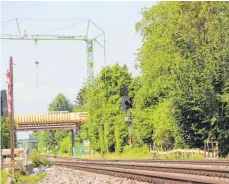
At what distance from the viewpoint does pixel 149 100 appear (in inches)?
2078

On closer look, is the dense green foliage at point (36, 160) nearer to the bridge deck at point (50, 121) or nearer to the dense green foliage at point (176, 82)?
the dense green foliage at point (176, 82)

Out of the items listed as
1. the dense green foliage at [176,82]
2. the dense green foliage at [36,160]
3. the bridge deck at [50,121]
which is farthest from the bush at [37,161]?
the bridge deck at [50,121]

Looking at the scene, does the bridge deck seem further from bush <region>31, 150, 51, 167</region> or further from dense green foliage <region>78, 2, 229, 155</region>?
bush <region>31, 150, 51, 167</region>

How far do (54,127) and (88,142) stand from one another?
18.7 metres

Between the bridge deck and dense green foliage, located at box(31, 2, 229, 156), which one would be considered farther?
the bridge deck

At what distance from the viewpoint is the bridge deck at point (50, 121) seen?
95688mm

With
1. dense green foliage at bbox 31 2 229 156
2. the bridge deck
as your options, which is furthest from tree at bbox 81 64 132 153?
the bridge deck

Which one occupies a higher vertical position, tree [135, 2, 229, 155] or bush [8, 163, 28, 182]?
tree [135, 2, 229, 155]

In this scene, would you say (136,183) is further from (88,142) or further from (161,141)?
(88,142)

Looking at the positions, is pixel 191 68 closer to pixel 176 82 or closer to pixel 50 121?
pixel 176 82

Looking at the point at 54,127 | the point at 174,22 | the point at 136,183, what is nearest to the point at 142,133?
the point at 174,22

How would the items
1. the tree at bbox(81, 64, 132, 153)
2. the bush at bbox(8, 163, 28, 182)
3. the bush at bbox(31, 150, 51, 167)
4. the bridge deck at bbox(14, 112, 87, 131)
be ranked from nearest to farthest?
the bush at bbox(8, 163, 28, 182) < the bush at bbox(31, 150, 51, 167) < the tree at bbox(81, 64, 132, 153) < the bridge deck at bbox(14, 112, 87, 131)

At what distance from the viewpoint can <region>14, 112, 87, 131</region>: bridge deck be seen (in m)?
95.7

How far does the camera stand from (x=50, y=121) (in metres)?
96.9
